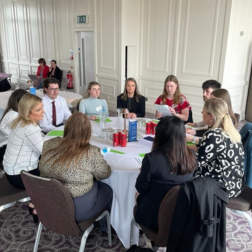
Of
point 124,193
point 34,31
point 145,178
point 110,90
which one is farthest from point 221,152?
point 34,31

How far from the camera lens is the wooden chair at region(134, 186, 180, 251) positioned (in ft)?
4.71

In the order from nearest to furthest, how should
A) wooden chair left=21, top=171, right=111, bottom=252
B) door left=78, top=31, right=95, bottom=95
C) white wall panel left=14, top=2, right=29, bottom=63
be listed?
wooden chair left=21, top=171, right=111, bottom=252
door left=78, top=31, right=95, bottom=95
white wall panel left=14, top=2, right=29, bottom=63

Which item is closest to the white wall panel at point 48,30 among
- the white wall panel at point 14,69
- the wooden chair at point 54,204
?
the white wall panel at point 14,69

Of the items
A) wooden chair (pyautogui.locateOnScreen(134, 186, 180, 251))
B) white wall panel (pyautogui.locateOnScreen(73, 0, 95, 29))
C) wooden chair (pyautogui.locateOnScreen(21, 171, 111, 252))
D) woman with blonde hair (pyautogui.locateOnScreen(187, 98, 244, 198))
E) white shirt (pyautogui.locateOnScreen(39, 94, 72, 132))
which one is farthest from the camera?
white wall panel (pyautogui.locateOnScreen(73, 0, 95, 29))

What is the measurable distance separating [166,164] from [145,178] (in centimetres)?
16

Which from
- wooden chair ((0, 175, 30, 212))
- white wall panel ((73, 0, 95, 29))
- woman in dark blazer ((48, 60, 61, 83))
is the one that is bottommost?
wooden chair ((0, 175, 30, 212))

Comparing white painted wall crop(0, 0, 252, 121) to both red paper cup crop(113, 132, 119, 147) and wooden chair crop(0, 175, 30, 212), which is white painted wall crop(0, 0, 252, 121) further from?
wooden chair crop(0, 175, 30, 212)

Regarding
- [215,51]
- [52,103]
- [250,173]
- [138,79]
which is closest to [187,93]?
[215,51]

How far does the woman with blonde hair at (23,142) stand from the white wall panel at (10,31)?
8.71m

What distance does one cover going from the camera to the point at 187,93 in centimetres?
552

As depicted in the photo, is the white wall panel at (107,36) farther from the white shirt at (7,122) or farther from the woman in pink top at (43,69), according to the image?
the white shirt at (7,122)

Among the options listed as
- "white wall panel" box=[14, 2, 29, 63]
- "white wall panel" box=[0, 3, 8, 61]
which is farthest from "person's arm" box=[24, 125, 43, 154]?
"white wall panel" box=[0, 3, 8, 61]

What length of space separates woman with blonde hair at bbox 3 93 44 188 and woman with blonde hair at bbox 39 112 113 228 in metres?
0.43

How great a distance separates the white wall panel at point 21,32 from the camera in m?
8.81
